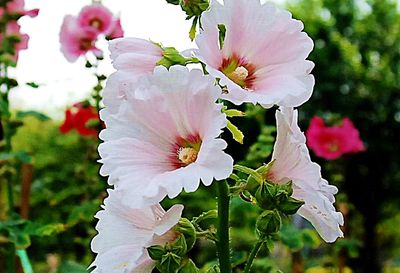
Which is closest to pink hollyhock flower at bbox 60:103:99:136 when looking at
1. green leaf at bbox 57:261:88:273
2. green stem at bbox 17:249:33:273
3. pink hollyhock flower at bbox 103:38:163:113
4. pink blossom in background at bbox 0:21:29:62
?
pink blossom in background at bbox 0:21:29:62

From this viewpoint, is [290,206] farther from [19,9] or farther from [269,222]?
[19,9]

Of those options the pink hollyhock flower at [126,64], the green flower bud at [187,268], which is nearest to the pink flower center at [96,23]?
the pink hollyhock flower at [126,64]

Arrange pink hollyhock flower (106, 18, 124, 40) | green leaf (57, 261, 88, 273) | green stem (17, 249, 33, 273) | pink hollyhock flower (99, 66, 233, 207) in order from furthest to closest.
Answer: pink hollyhock flower (106, 18, 124, 40) → green stem (17, 249, 33, 273) → green leaf (57, 261, 88, 273) → pink hollyhock flower (99, 66, 233, 207)

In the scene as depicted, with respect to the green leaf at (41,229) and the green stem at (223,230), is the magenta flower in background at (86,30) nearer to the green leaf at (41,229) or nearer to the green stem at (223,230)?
the green leaf at (41,229)

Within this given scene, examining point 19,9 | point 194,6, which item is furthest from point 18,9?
point 194,6

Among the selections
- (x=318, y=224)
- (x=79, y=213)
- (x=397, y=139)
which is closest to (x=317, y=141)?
(x=79, y=213)

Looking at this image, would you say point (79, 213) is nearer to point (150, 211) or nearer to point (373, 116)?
point (150, 211)

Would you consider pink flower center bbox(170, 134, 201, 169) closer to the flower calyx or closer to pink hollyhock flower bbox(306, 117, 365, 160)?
the flower calyx
